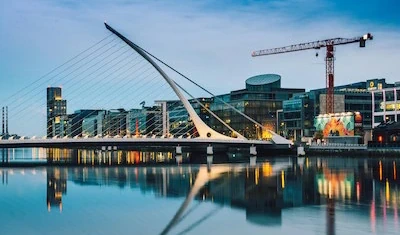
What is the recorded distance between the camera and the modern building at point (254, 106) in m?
148

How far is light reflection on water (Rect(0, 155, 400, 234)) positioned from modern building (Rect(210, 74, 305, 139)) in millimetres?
101731

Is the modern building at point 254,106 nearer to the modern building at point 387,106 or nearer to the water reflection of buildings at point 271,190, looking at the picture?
the modern building at point 387,106

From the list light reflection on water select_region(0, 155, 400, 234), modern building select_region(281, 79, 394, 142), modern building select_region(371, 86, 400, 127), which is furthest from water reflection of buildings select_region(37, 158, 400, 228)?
modern building select_region(281, 79, 394, 142)

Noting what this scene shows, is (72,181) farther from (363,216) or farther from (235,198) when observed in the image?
(363,216)

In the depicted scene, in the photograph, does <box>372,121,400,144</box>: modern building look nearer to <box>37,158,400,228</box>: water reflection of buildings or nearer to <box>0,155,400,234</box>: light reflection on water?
<box>37,158,400,228</box>: water reflection of buildings

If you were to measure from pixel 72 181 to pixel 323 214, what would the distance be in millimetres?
25669

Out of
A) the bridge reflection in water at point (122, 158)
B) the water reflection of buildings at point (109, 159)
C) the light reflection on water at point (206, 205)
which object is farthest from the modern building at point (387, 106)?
the light reflection on water at point (206, 205)

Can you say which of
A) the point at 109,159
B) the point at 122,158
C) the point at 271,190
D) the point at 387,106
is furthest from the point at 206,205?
the point at 387,106

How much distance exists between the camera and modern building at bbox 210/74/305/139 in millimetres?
148125

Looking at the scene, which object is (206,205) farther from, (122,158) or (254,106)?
(254,106)

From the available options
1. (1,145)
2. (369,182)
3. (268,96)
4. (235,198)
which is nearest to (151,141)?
(1,145)

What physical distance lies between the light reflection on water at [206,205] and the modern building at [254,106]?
4005 inches

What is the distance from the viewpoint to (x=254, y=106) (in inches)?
5974

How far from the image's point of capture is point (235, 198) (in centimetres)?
3120
